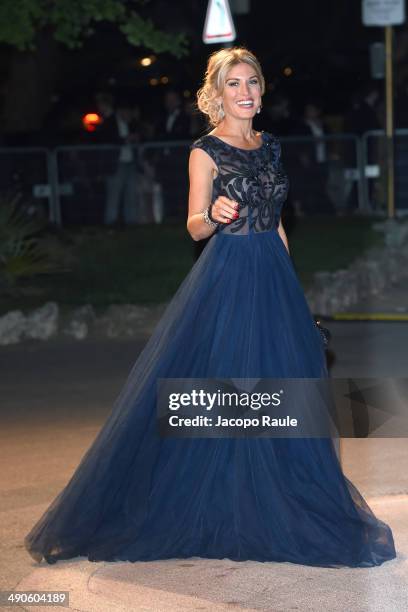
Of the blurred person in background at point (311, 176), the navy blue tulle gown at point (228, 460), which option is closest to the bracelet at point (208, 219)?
the navy blue tulle gown at point (228, 460)

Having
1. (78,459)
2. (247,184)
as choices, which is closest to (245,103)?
(247,184)

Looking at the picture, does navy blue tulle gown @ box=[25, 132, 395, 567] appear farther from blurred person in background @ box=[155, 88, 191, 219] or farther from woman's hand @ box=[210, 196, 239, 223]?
blurred person in background @ box=[155, 88, 191, 219]

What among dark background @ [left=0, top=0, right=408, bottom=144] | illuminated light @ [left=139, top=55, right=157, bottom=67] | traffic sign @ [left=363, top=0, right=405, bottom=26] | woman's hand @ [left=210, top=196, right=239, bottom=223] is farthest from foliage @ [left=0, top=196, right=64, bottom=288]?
illuminated light @ [left=139, top=55, right=157, bottom=67]

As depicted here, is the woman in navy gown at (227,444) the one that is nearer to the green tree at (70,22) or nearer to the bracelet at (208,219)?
the bracelet at (208,219)

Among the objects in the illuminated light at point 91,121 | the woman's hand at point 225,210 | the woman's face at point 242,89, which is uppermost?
the woman's face at point 242,89

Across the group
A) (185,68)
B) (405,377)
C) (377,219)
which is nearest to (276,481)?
(405,377)

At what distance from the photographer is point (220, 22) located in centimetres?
1492

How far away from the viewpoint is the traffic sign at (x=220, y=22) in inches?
585

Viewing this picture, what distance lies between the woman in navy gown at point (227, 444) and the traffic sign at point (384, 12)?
10328 millimetres

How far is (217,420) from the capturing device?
616cm

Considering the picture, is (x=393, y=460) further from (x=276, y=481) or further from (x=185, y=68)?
(x=185, y=68)

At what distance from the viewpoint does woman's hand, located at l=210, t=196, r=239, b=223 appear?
5941 mm

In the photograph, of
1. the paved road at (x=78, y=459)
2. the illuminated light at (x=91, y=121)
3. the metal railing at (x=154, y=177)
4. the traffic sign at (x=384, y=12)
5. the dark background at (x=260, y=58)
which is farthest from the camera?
the dark background at (x=260, y=58)

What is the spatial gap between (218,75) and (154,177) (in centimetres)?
1355
